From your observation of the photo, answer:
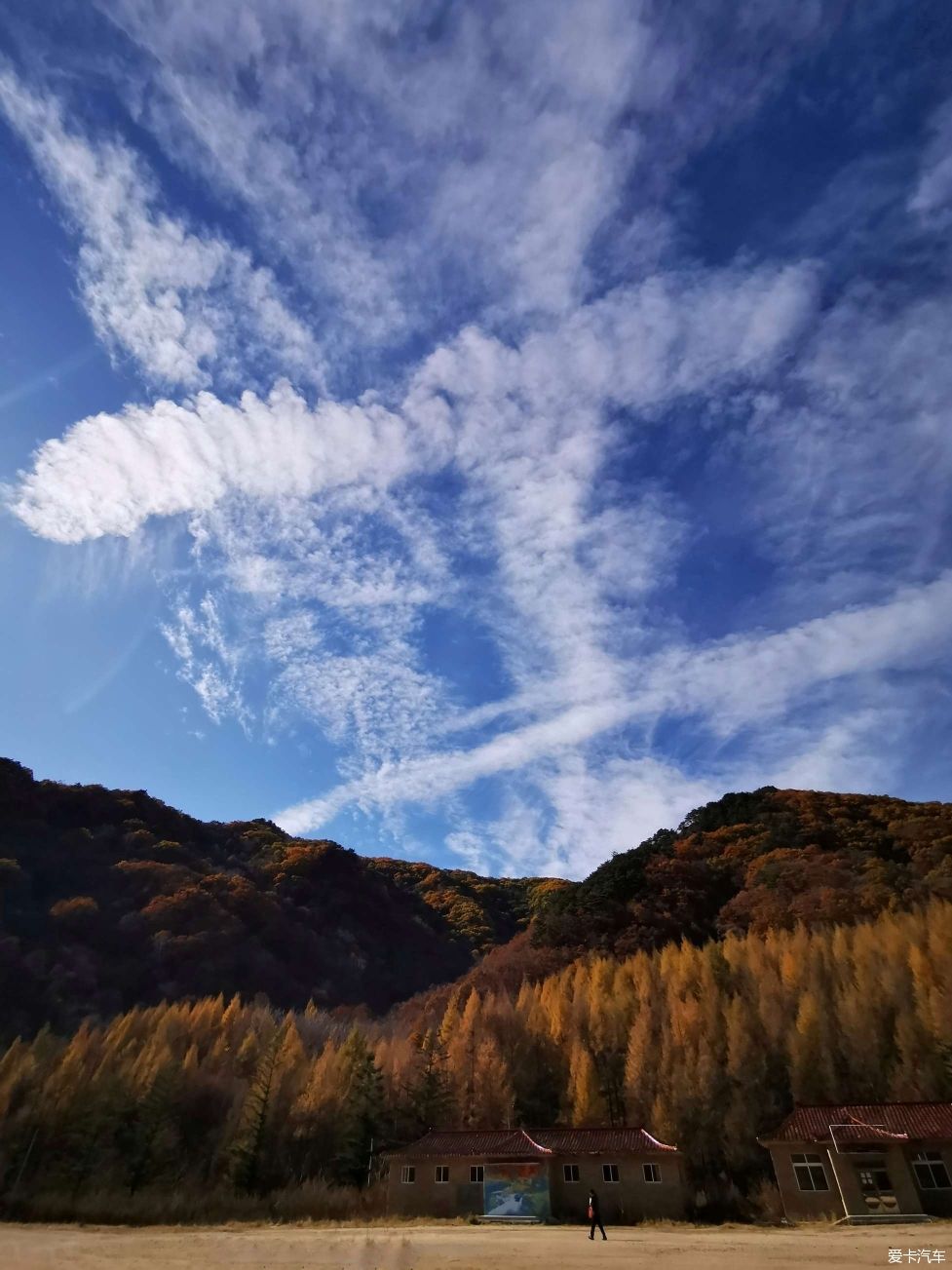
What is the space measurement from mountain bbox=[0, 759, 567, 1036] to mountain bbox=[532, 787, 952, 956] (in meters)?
26.2

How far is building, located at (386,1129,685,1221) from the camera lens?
1027 inches

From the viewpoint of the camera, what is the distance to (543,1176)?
2650cm

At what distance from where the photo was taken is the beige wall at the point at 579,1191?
25.9 metres

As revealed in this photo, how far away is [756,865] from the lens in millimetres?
59875

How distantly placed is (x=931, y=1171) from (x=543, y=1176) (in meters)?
12.8

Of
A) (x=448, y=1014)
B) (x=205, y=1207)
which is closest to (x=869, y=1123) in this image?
(x=448, y=1014)

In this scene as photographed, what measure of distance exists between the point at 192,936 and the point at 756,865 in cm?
4869

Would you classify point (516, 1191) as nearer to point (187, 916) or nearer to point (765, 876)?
point (765, 876)

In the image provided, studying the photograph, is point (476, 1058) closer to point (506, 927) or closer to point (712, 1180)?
point (712, 1180)

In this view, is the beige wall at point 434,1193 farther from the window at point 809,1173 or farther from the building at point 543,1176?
the window at point 809,1173

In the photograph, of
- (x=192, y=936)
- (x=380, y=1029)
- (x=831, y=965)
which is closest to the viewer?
(x=831, y=965)

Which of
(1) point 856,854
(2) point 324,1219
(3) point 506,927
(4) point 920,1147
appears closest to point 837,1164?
(4) point 920,1147

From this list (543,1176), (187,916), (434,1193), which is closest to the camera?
(543,1176)

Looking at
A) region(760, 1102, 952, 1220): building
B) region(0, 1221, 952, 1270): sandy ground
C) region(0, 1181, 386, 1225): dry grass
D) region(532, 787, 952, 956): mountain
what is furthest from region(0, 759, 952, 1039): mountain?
region(0, 1221, 952, 1270): sandy ground
